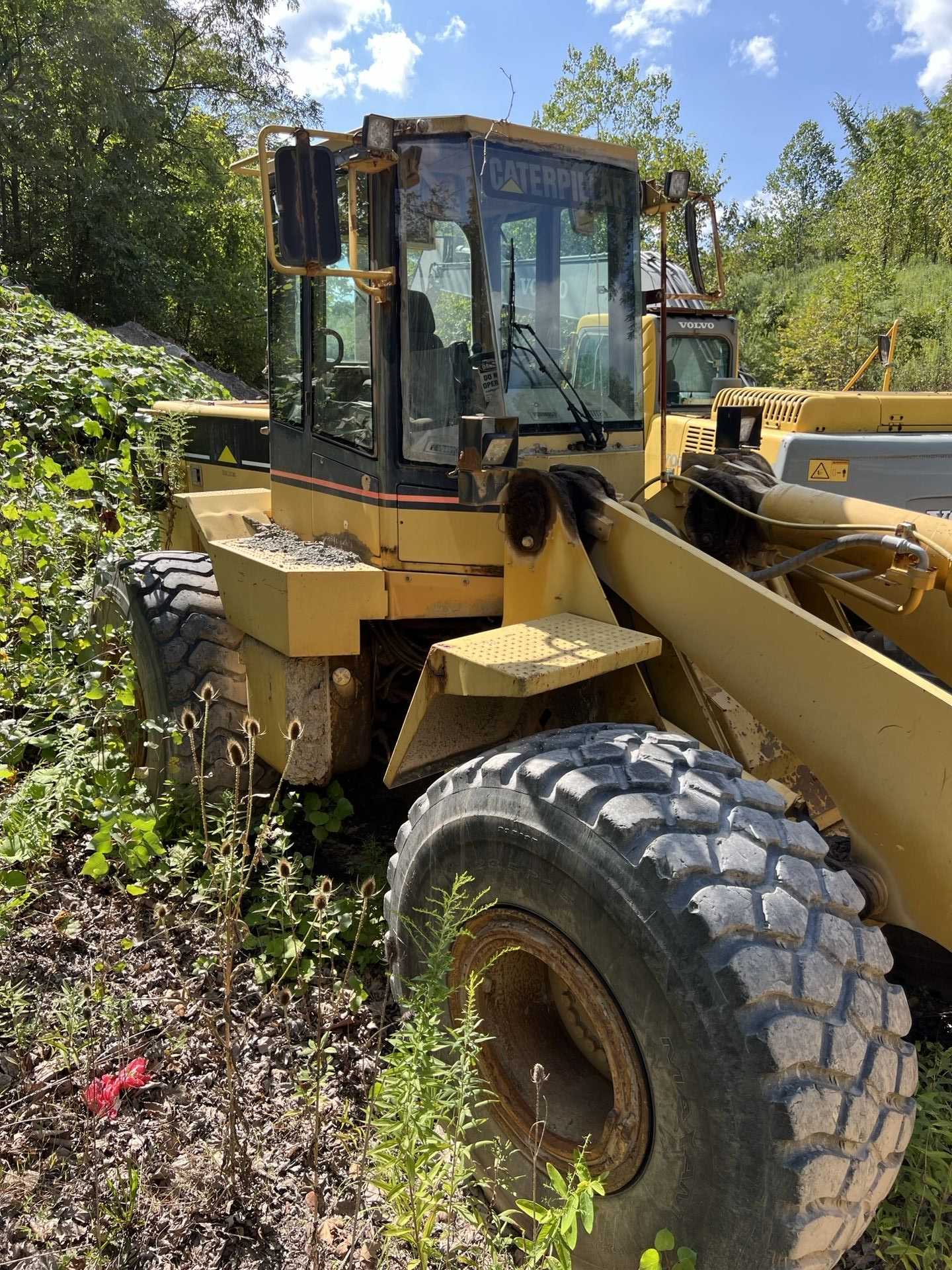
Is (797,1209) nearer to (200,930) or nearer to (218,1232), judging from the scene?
(218,1232)

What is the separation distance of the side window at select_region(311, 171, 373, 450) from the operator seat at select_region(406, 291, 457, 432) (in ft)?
0.62

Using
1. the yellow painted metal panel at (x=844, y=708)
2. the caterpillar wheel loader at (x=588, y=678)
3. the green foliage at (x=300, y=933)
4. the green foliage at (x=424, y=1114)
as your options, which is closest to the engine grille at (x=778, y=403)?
the caterpillar wheel loader at (x=588, y=678)

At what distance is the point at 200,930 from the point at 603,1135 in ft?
6.26

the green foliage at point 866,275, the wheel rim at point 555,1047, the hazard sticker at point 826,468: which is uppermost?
the green foliage at point 866,275

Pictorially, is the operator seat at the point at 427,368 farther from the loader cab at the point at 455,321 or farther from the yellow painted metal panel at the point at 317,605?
the yellow painted metal panel at the point at 317,605

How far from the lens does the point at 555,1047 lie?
267 centimetres

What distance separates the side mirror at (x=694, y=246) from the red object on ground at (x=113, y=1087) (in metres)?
3.62

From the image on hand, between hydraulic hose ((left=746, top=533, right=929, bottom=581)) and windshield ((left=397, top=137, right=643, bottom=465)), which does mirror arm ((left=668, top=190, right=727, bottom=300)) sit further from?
hydraulic hose ((left=746, top=533, right=929, bottom=581))

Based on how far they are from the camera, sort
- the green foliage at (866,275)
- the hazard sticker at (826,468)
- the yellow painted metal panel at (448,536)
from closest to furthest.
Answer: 1. the yellow painted metal panel at (448,536)
2. the hazard sticker at (826,468)
3. the green foliage at (866,275)

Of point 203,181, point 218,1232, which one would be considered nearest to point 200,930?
point 218,1232

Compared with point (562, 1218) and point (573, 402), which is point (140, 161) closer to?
point (573, 402)

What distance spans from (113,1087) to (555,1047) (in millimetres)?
1273

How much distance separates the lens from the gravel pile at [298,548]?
3685 millimetres

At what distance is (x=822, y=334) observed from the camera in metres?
23.0
